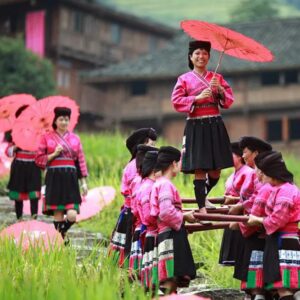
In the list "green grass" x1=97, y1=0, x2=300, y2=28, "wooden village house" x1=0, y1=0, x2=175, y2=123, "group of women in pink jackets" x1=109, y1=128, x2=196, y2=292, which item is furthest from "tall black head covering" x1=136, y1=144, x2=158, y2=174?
"green grass" x1=97, y1=0, x2=300, y2=28

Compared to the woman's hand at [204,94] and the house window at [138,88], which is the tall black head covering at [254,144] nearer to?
the woman's hand at [204,94]

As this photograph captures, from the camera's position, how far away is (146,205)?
22.5 feet

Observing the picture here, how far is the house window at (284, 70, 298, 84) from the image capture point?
1300 inches

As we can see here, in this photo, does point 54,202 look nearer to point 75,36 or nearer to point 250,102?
point 250,102

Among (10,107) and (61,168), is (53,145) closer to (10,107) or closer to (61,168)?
(61,168)

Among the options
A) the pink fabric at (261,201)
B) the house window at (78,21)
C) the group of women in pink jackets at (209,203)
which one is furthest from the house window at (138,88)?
the pink fabric at (261,201)

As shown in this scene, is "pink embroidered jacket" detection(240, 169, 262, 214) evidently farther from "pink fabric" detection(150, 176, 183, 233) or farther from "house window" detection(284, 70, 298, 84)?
"house window" detection(284, 70, 298, 84)

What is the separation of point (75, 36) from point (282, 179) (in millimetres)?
29519

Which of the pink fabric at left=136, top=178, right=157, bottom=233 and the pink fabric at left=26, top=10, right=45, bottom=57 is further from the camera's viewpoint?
the pink fabric at left=26, top=10, right=45, bottom=57

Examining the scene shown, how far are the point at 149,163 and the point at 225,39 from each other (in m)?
1.11

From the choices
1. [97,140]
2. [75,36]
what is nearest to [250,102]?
[75,36]

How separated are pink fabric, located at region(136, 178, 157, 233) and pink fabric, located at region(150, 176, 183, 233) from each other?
0.41ft

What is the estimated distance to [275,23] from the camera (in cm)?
3494

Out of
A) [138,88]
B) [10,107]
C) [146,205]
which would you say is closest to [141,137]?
[146,205]
